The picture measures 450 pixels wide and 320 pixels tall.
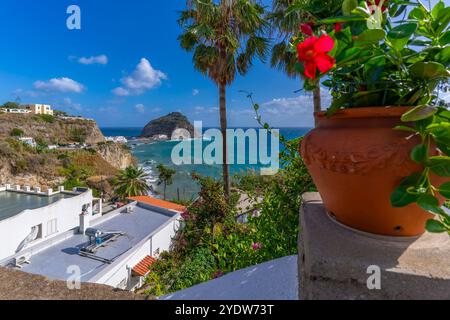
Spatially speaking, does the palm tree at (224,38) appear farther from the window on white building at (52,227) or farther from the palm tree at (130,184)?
the palm tree at (130,184)

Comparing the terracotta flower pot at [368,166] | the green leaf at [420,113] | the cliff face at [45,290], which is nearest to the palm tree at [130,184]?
the cliff face at [45,290]

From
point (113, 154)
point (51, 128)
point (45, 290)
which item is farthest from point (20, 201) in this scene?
point (51, 128)

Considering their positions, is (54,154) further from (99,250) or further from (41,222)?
(99,250)

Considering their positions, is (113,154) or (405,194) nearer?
(405,194)

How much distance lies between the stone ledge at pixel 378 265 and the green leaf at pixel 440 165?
0.23 meters

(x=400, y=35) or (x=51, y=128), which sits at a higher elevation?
(x=51, y=128)

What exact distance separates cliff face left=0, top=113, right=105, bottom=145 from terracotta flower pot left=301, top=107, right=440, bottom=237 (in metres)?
56.5

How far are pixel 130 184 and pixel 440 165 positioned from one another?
99.0ft

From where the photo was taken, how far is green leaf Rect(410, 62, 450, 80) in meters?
0.57

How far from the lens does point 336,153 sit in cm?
67

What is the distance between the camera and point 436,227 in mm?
572

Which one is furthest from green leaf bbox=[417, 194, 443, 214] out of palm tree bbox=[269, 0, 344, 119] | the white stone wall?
the white stone wall
